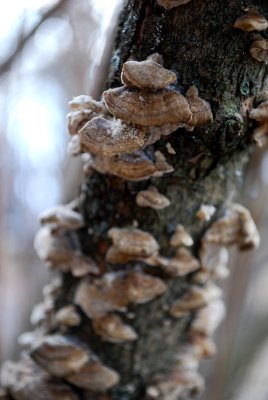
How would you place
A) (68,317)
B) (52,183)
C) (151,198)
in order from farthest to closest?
(52,183), (68,317), (151,198)

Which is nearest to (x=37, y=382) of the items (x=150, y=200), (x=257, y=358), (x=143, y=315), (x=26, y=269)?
(x=143, y=315)

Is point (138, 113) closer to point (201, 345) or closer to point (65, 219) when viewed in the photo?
point (65, 219)

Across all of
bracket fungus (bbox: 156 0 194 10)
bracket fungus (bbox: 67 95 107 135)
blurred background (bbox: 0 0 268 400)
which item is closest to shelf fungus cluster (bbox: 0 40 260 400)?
bracket fungus (bbox: 67 95 107 135)

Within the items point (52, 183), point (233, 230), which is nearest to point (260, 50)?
point (233, 230)

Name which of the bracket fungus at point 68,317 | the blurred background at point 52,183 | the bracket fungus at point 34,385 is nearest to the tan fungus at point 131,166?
the bracket fungus at point 68,317

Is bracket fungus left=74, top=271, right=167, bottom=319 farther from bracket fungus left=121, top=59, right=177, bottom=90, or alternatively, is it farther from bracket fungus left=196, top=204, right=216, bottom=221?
bracket fungus left=121, top=59, right=177, bottom=90
